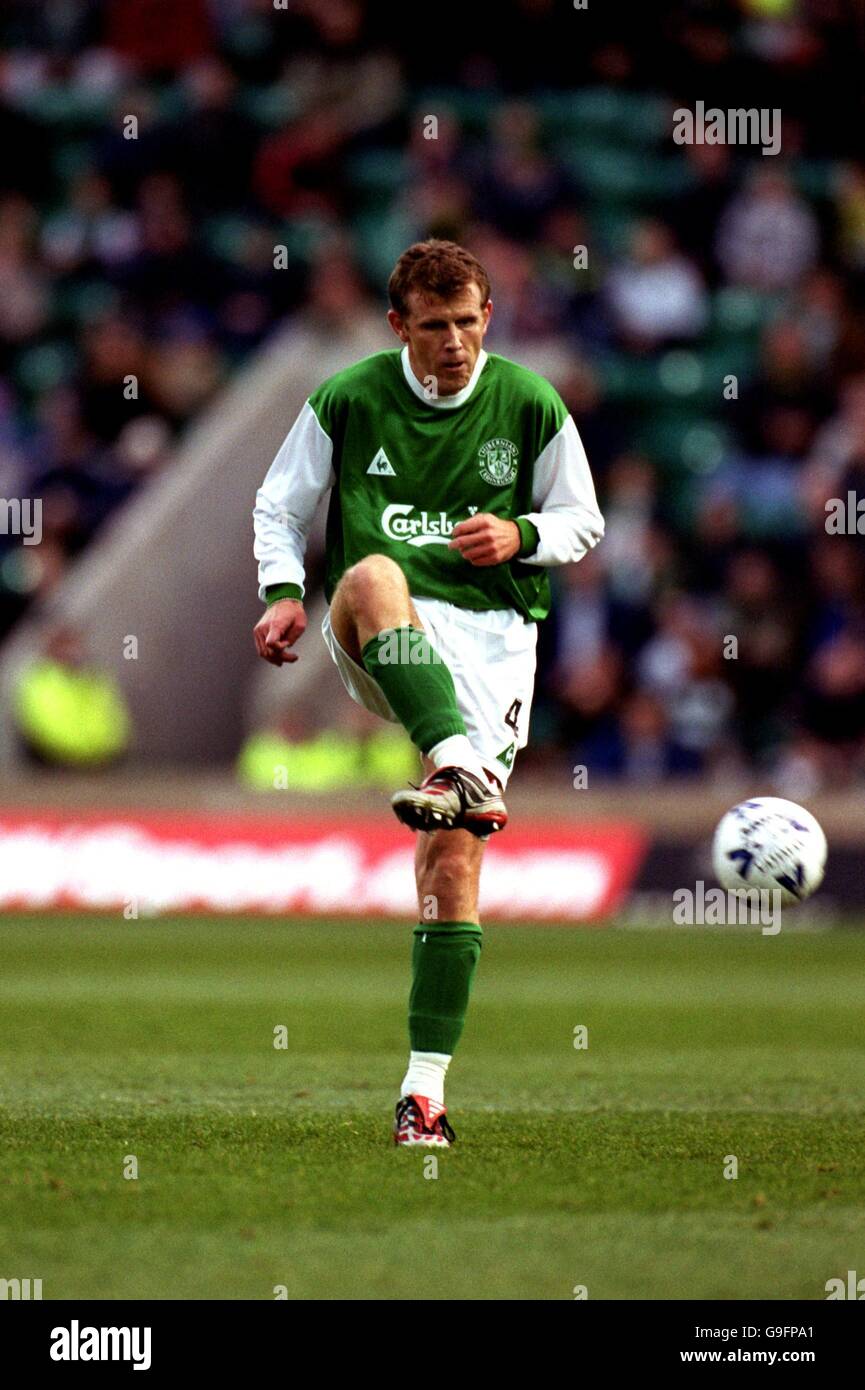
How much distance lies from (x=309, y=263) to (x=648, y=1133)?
15275mm

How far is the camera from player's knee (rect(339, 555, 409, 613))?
6.31 m

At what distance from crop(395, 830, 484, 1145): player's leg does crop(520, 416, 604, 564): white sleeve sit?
2.98 feet

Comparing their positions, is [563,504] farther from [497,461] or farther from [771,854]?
[771,854]

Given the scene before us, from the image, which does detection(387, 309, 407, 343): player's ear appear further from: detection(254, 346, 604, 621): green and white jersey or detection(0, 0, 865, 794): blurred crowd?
detection(0, 0, 865, 794): blurred crowd

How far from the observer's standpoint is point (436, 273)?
20.9 ft

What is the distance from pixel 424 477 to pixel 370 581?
0.48m

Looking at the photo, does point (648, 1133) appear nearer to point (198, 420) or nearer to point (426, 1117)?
point (426, 1117)

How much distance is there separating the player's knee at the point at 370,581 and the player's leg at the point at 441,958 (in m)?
0.67

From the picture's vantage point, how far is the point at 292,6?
2236 centimetres

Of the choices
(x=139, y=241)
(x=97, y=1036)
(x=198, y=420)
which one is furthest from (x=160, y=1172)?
(x=139, y=241)

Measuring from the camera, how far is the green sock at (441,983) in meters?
6.39
